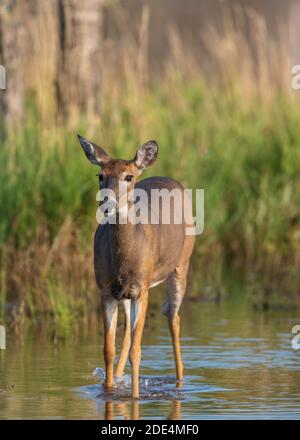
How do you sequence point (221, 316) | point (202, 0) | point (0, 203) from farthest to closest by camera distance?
point (202, 0), point (0, 203), point (221, 316)

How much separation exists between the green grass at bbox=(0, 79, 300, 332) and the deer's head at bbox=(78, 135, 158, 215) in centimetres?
286

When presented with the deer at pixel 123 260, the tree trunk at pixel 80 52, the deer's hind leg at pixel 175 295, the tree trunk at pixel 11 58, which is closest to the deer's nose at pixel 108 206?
the deer at pixel 123 260

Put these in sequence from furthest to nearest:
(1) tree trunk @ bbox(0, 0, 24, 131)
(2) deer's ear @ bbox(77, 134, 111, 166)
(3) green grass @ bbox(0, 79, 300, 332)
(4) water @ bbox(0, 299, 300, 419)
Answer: (1) tree trunk @ bbox(0, 0, 24, 131), (3) green grass @ bbox(0, 79, 300, 332), (2) deer's ear @ bbox(77, 134, 111, 166), (4) water @ bbox(0, 299, 300, 419)

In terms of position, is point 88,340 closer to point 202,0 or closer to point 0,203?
point 0,203

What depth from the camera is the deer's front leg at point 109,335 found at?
1080 cm

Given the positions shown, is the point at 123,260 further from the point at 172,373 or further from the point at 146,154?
the point at 172,373

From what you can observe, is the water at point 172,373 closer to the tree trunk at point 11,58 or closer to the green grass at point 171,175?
the green grass at point 171,175

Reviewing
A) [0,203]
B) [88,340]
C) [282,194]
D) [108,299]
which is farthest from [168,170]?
[108,299]

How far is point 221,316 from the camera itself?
14484mm

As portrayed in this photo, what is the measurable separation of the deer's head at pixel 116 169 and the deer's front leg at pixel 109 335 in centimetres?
88

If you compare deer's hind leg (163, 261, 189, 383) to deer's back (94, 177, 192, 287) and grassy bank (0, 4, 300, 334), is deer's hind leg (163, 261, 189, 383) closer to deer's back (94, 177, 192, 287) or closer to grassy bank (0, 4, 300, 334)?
deer's back (94, 177, 192, 287)

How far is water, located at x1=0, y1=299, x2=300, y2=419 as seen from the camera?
387 inches

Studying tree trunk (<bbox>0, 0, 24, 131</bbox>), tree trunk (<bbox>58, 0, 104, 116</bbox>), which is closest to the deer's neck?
tree trunk (<bbox>0, 0, 24, 131</bbox>)
